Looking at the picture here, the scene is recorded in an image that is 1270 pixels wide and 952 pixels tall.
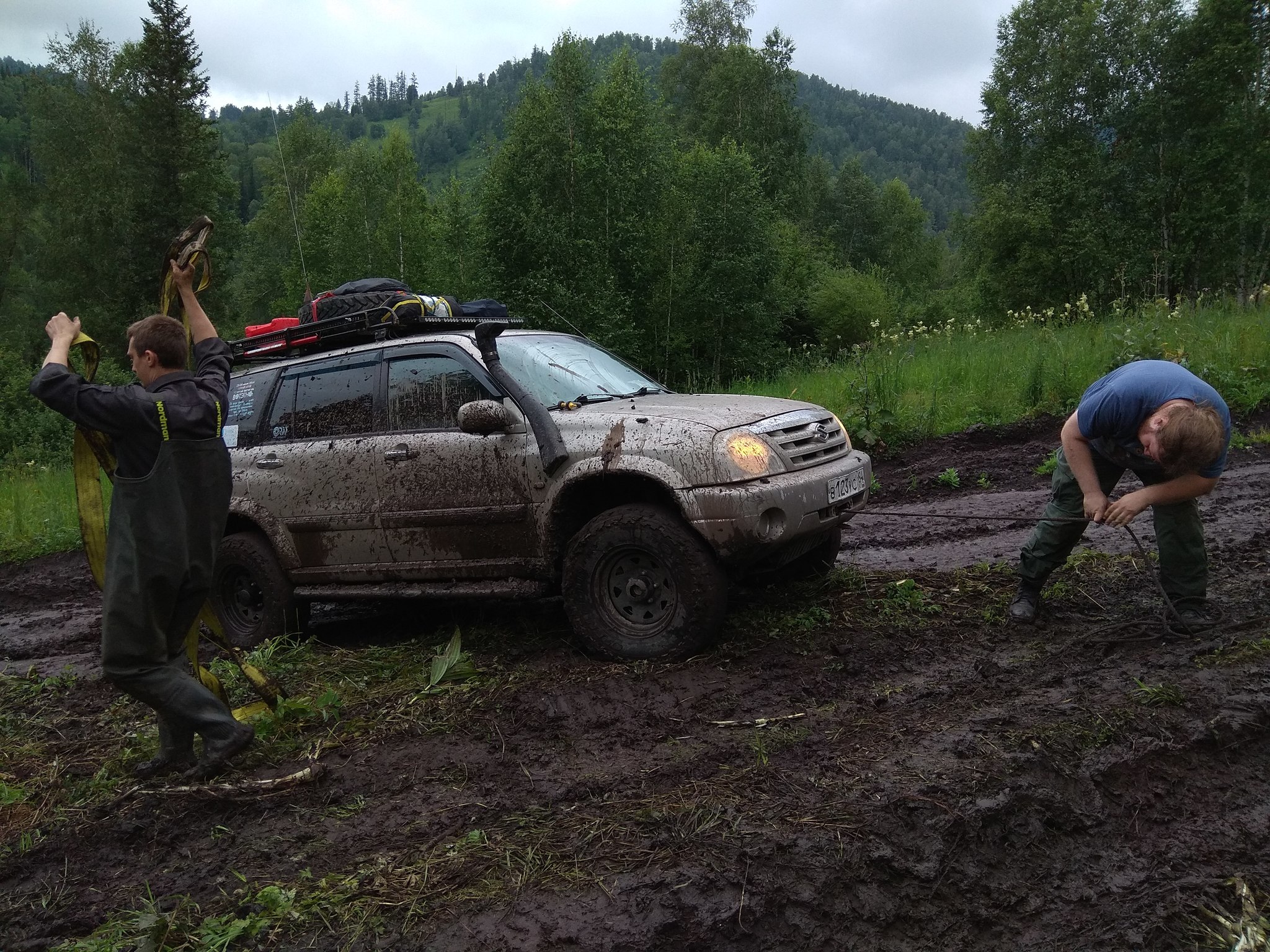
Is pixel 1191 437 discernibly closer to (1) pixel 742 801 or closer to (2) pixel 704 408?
(2) pixel 704 408

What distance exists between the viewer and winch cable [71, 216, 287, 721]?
3928 millimetres

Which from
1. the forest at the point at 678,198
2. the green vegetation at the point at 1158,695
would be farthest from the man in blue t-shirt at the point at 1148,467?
the forest at the point at 678,198

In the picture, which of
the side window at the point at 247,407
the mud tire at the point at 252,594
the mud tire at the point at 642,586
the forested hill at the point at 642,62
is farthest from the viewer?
the forested hill at the point at 642,62

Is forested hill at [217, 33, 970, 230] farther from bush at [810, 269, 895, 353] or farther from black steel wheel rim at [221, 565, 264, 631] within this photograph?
black steel wheel rim at [221, 565, 264, 631]

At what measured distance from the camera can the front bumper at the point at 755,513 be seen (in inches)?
176

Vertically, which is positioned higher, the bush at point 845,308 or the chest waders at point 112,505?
the bush at point 845,308

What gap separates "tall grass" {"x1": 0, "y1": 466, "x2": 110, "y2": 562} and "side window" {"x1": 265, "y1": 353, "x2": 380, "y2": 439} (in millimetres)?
6277

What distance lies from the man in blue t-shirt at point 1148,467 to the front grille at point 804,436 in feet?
3.95

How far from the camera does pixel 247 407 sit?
629cm

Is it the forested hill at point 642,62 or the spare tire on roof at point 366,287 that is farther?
the forested hill at point 642,62

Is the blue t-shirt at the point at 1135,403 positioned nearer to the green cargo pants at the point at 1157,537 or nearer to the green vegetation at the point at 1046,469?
the green cargo pants at the point at 1157,537

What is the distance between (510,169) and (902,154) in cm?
13525

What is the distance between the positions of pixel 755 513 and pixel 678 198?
2558cm

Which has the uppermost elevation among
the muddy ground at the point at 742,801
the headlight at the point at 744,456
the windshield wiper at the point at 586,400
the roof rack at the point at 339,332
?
the roof rack at the point at 339,332
